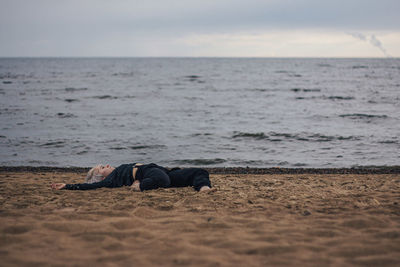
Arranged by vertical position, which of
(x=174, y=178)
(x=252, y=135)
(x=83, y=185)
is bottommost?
(x=252, y=135)

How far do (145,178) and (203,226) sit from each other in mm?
2236

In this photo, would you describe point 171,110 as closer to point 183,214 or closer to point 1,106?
point 1,106

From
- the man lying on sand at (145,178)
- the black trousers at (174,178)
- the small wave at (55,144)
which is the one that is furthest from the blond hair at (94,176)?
the small wave at (55,144)

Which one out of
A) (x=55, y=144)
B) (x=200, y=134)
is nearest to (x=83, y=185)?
(x=55, y=144)

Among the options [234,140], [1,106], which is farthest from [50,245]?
[1,106]

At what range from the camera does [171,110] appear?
2031 centimetres

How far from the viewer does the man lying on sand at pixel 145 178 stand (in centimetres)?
589

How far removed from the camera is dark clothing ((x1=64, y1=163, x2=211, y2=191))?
233 inches

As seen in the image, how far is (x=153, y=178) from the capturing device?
5.88m

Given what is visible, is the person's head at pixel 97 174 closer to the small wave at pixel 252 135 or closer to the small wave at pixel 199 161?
the small wave at pixel 199 161

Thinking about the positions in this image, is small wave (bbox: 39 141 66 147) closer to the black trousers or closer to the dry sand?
the dry sand

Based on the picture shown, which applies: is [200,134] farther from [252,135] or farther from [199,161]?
[199,161]

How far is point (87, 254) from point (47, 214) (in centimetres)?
157

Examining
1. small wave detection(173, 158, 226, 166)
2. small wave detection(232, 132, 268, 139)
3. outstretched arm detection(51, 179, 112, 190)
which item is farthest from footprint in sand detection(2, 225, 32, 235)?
small wave detection(232, 132, 268, 139)
